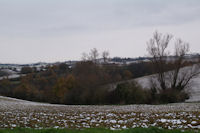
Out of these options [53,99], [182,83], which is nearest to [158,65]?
[182,83]

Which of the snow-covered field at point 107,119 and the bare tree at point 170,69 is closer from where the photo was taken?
the snow-covered field at point 107,119

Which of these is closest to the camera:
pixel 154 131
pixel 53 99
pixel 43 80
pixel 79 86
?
pixel 154 131

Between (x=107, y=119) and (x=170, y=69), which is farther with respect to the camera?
(x=170, y=69)

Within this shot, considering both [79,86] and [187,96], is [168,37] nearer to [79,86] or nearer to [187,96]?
[187,96]

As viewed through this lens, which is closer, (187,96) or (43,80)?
(187,96)

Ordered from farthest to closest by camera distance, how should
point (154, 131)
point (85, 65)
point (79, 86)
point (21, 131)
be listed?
1. point (85, 65)
2. point (79, 86)
3. point (21, 131)
4. point (154, 131)

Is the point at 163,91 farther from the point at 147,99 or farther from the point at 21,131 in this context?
the point at 21,131

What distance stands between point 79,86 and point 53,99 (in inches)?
593

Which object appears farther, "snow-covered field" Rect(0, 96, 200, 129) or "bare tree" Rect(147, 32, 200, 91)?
"bare tree" Rect(147, 32, 200, 91)

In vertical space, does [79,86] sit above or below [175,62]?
below

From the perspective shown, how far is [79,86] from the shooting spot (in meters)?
46.9

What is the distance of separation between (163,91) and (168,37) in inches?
Answer: 492

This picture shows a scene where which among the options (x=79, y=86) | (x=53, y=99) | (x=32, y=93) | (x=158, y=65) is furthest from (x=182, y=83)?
(x=32, y=93)

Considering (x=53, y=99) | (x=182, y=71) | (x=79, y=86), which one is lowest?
(x=53, y=99)
